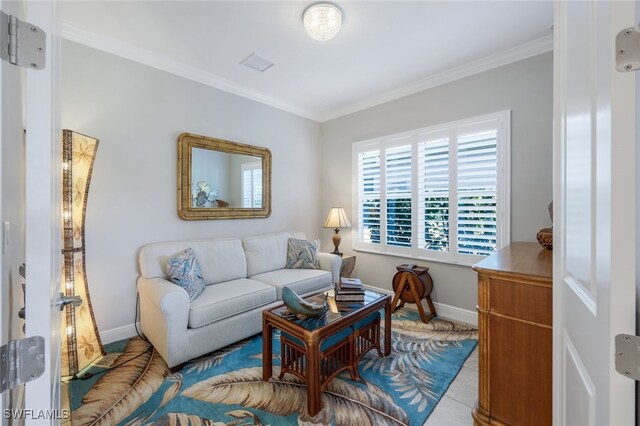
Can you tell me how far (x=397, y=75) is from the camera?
315 centimetres

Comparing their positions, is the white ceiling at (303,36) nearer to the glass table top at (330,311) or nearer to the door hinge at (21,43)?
the door hinge at (21,43)

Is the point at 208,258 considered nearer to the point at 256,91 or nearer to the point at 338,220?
the point at 338,220

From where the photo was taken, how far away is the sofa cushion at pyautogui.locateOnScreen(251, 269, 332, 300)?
291 centimetres

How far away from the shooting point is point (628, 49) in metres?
0.53

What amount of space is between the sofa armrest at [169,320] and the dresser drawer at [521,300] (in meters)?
2.12

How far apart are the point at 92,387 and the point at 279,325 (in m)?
1.41

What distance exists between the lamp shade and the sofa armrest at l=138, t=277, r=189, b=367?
2205mm

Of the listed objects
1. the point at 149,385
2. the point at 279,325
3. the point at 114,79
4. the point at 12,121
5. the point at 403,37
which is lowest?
the point at 149,385

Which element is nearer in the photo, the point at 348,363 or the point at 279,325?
the point at 279,325

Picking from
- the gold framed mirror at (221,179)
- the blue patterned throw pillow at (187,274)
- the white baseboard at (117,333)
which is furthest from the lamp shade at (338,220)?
the white baseboard at (117,333)

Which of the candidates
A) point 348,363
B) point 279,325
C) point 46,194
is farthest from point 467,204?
point 46,194

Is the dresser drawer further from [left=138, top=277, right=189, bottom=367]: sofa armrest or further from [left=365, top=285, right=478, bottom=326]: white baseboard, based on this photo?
[left=138, top=277, right=189, bottom=367]: sofa armrest

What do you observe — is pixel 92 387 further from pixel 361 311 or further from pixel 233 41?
pixel 233 41

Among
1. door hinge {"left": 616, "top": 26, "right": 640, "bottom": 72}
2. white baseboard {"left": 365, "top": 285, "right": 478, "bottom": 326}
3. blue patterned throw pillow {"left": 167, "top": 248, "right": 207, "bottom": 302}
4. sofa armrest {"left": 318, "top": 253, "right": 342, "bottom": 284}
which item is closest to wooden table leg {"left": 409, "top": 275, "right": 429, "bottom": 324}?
white baseboard {"left": 365, "top": 285, "right": 478, "bottom": 326}
